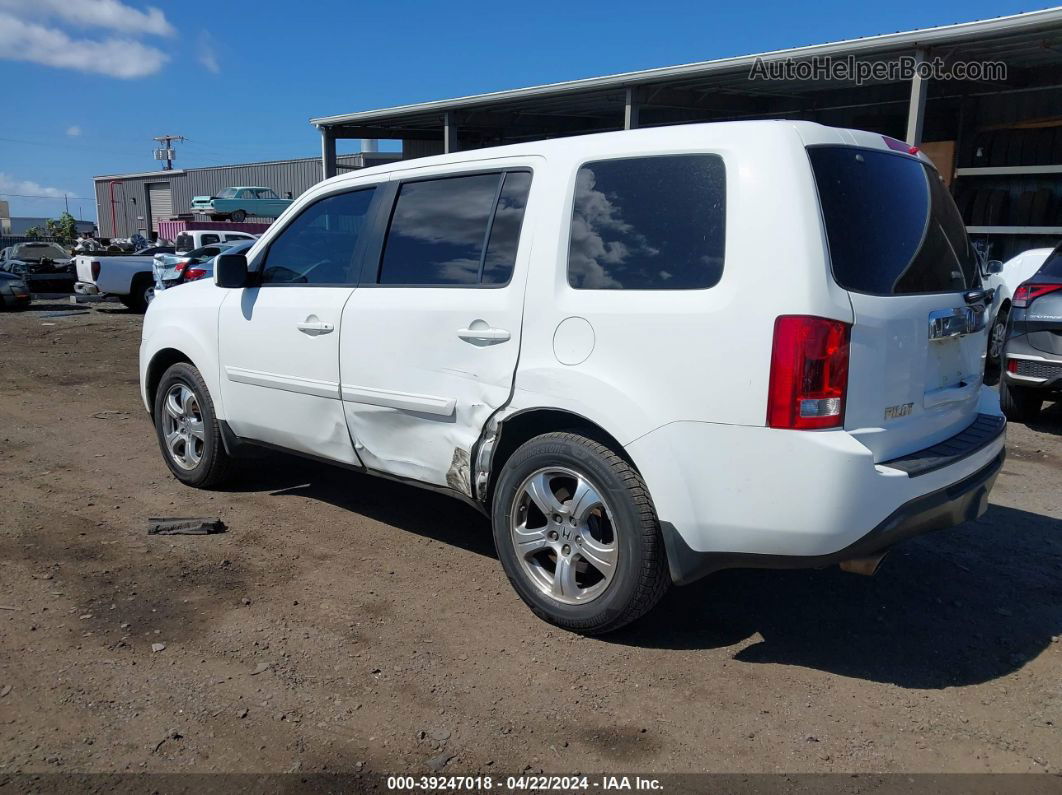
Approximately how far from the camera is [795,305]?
2.84 meters

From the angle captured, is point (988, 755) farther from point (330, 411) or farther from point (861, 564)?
Answer: point (330, 411)

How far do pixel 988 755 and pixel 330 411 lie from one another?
317cm

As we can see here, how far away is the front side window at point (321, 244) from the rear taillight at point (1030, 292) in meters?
5.62

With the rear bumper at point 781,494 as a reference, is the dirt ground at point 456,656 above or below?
below

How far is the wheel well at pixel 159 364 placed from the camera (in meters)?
5.50

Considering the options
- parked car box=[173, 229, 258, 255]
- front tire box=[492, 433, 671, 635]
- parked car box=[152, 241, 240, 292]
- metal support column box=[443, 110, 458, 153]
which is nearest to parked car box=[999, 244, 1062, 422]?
front tire box=[492, 433, 671, 635]

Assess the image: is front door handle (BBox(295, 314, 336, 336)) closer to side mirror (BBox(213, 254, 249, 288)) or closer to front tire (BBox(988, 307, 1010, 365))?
side mirror (BBox(213, 254, 249, 288))

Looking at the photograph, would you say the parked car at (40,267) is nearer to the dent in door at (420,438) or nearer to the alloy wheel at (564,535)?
the dent in door at (420,438)

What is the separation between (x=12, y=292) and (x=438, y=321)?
792 inches

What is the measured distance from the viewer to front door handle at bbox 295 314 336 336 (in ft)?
14.2

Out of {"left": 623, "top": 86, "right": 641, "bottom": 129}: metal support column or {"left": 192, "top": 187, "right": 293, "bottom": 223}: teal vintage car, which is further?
{"left": 192, "top": 187, "right": 293, "bottom": 223}: teal vintage car

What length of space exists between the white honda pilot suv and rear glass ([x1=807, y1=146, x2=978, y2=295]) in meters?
0.01

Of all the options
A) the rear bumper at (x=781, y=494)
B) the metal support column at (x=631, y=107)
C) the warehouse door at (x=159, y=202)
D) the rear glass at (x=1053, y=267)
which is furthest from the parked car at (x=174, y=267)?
the warehouse door at (x=159, y=202)

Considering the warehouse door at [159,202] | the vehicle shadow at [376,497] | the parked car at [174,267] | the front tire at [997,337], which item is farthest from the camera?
the warehouse door at [159,202]
